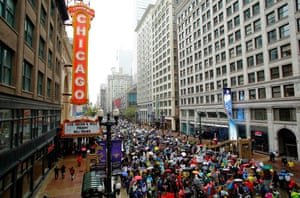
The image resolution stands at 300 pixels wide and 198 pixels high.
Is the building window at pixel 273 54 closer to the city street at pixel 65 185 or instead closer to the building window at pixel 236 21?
the building window at pixel 236 21

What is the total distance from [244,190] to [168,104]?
58.9 m

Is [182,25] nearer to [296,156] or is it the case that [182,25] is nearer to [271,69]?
[271,69]

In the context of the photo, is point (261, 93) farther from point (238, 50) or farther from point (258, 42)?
point (238, 50)

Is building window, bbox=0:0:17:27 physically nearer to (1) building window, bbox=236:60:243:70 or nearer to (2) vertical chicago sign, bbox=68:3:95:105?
(2) vertical chicago sign, bbox=68:3:95:105

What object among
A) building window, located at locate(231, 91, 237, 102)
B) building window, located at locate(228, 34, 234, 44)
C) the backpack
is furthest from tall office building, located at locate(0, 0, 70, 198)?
building window, located at locate(228, 34, 234, 44)

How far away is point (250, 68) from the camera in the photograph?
34656 millimetres

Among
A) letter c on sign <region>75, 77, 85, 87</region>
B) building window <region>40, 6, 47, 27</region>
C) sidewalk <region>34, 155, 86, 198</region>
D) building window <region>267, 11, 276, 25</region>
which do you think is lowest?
sidewalk <region>34, 155, 86, 198</region>

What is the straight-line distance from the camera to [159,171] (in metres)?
19.2

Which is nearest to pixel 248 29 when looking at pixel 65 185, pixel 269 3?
pixel 269 3

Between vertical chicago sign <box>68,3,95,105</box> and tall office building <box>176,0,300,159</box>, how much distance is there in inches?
1094

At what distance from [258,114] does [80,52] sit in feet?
100.0

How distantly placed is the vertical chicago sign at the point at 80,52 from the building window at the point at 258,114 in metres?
28.2

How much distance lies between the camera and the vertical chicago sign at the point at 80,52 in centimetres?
2692

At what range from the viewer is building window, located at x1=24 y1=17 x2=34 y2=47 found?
615 inches
